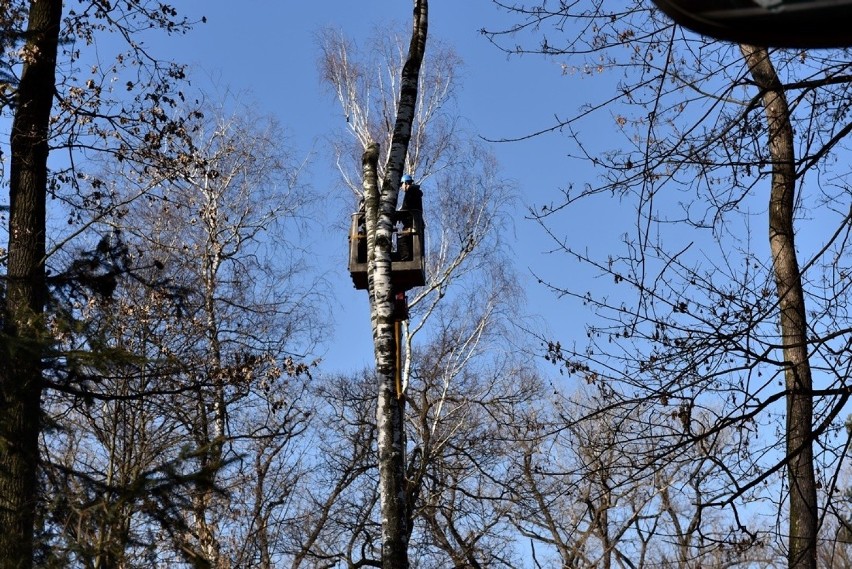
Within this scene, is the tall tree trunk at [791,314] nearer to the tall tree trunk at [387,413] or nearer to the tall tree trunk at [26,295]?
the tall tree trunk at [387,413]

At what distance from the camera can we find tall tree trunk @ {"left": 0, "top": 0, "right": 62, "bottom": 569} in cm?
558

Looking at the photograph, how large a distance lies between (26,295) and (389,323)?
8.09 feet

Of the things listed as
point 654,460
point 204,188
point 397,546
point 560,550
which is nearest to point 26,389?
point 397,546

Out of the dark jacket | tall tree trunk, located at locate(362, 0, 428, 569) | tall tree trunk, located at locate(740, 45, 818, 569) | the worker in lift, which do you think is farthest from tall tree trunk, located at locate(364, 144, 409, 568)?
tall tree trunk, located at locate(740, 45, 818, 569)

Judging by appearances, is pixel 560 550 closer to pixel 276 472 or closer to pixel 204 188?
pixel 276 472

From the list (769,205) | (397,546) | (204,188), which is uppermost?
(204,188)

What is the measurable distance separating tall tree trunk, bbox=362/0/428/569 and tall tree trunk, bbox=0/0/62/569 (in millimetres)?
2194

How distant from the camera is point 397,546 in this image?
6.44m

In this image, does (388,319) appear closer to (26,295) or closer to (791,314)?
(26,295)

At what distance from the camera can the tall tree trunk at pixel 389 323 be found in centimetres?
654

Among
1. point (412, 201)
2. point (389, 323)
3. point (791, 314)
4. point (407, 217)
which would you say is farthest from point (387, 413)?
point (412, 201)

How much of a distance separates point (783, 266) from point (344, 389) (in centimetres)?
1178

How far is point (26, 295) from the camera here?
21.9 ft

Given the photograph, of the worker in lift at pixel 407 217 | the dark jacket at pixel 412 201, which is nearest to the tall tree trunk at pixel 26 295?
the worker in lift at pixel 407 217
